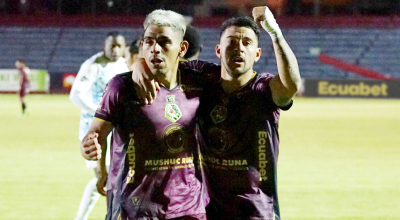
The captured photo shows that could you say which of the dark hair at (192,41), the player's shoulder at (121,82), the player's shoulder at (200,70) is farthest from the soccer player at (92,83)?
the player's shoulder at (121,82)

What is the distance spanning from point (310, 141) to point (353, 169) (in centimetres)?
344

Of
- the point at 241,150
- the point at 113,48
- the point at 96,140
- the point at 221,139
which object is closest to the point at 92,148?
the point at 96,140

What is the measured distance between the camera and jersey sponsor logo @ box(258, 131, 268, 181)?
3199 mm

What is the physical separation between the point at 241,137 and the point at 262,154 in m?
0.16

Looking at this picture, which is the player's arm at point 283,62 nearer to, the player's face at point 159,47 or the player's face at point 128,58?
the player's face at point 159,47

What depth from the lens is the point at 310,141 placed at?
1263 cm

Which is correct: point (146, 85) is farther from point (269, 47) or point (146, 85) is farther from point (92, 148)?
point (269, 47)

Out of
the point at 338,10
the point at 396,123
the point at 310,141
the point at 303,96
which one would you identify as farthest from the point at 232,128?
the point at 338,10

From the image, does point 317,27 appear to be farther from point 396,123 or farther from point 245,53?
point 245,53

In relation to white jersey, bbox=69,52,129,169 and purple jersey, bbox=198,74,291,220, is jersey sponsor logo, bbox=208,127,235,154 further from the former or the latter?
white jersey, bbox=69,52,129,169

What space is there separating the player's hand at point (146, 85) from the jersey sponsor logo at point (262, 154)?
68 cm

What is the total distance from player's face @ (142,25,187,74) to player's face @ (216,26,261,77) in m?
0.33

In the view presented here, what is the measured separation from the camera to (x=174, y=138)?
3.01 meters

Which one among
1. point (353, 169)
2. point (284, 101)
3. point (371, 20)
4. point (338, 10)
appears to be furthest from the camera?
point (338, 10)
